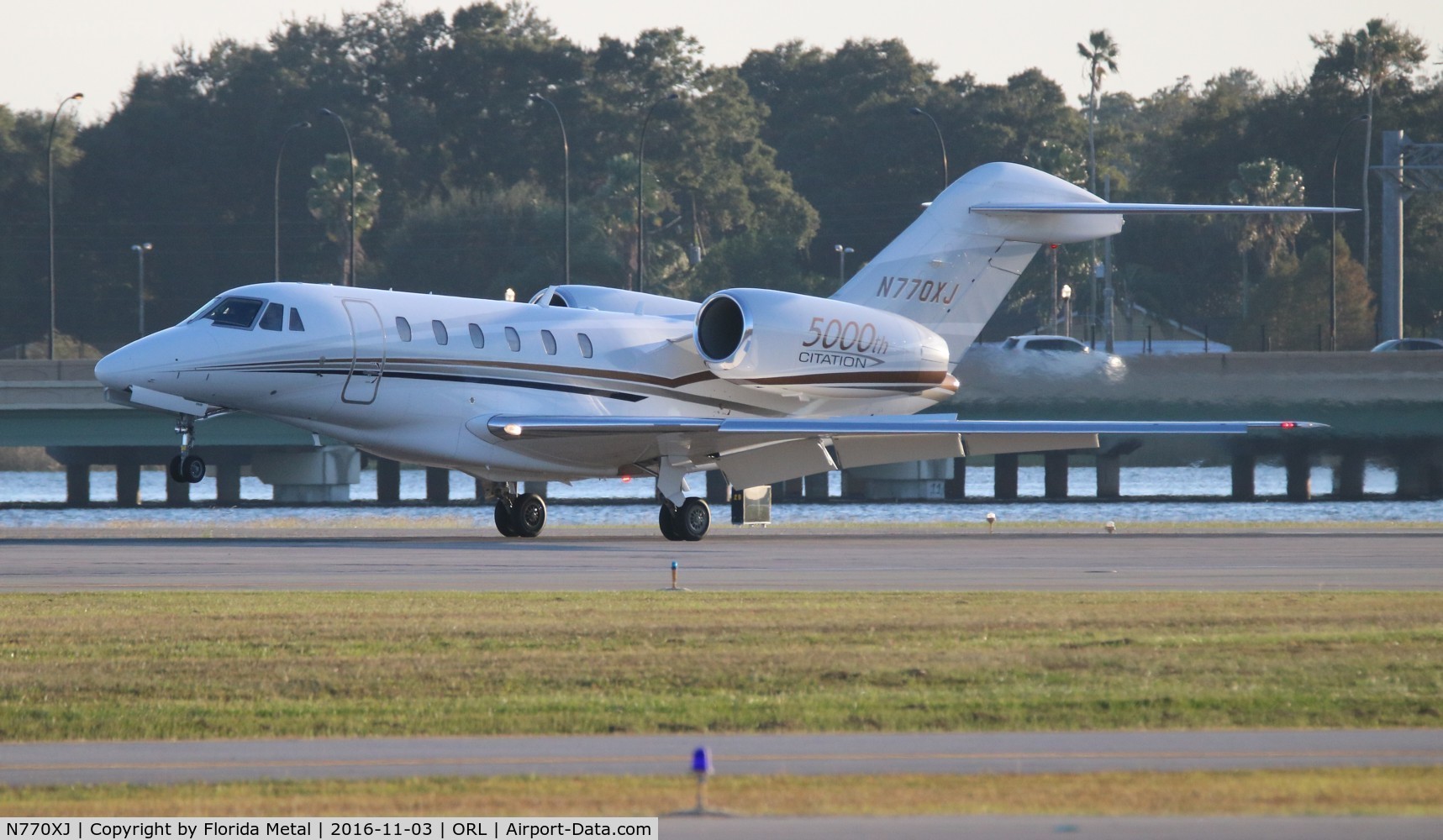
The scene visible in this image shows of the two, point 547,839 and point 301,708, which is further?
point 301,708

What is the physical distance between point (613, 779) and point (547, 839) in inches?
50.0

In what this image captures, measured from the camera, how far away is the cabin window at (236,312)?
2541cm

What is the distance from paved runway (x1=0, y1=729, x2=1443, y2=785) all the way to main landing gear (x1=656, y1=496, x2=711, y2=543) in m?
18.3

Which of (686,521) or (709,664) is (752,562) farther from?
(709,664)

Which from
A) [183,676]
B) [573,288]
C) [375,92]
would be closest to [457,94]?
[375,92]

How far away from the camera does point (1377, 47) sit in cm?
9906

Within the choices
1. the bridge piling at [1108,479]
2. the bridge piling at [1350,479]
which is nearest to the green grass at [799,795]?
the bridge piling at [1350,479]

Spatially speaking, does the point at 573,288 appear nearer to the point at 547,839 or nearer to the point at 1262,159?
the point at 547,839

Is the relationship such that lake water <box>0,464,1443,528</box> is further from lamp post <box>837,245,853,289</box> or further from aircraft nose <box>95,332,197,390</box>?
lamp post <box>837,245,853,289</box>

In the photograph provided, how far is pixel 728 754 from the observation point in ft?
31.1

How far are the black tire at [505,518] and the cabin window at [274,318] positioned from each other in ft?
17.3

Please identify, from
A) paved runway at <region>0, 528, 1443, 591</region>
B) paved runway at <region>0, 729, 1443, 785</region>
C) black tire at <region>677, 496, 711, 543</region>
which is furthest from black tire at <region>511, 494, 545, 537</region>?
paved runway at <region>0, 729, 1443, 785</region>

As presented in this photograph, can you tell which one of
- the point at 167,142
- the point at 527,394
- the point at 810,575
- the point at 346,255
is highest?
the point at 167,142

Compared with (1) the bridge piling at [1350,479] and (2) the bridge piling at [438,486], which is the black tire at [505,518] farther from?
(2) the bridge piling at [438,486]
